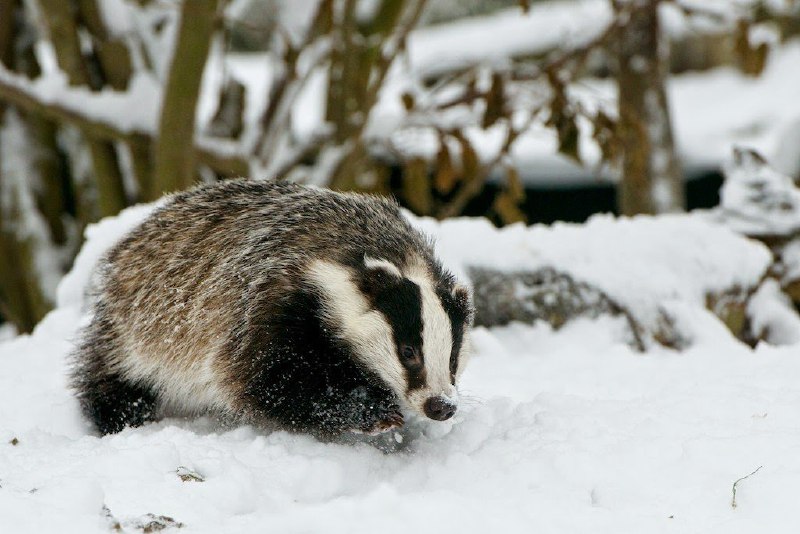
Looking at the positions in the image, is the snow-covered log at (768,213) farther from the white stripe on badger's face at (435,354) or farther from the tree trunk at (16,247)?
the tree trunk at (16,247)

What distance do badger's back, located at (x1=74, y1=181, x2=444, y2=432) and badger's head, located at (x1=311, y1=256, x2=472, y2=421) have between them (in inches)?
4.8

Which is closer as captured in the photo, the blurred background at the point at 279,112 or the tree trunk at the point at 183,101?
the tree trunk at the point at 183,101

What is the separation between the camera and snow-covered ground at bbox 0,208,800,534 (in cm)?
289

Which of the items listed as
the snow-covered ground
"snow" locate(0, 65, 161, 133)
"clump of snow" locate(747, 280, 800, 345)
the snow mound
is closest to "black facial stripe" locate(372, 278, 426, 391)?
the snow-covered ground

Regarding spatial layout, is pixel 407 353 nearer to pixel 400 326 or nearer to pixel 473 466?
pixel 400 326

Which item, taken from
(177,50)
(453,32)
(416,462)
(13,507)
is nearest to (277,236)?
(416,462)

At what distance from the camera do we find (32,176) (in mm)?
8797

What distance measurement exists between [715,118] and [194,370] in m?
11.1

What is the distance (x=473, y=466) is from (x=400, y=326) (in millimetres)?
564

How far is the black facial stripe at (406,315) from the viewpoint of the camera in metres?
3.62

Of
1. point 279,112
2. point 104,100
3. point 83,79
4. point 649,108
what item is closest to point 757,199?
point 649,108

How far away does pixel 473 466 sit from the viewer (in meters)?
3.50

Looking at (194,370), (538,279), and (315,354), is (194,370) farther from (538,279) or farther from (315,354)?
(538,279)

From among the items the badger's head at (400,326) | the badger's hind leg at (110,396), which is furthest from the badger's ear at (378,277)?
the badger's hind leg at (110,396)
